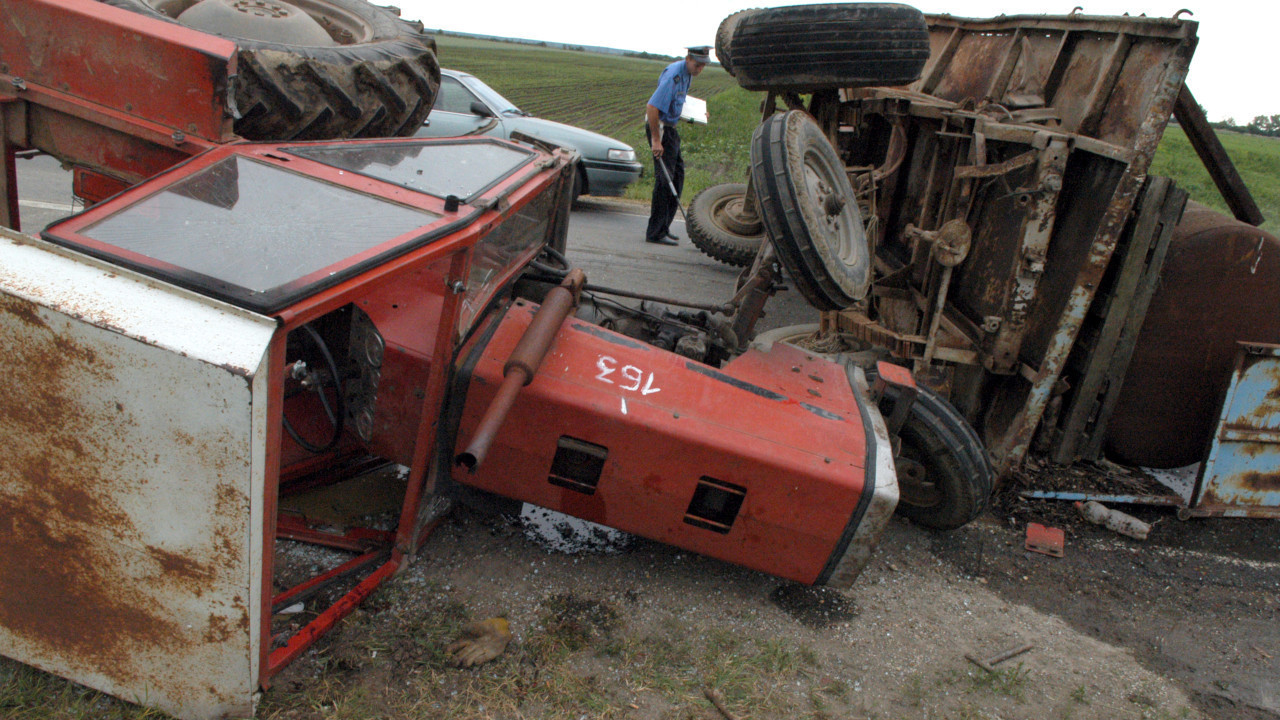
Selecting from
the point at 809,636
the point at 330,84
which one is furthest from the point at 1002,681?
the point at 330,84

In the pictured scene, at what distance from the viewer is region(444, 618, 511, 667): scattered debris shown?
7.39ft

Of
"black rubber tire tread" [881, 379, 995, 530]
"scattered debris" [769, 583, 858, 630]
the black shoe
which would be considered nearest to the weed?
"scattered debris" [769, 583, 858, 630]

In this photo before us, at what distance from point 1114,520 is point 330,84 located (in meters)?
3.51

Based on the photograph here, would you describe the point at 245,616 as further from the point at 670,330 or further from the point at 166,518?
the point at 670,330

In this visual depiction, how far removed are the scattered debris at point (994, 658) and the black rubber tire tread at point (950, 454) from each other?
60cm

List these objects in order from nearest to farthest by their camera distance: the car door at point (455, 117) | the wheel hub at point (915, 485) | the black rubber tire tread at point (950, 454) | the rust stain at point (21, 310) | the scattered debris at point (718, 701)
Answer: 1. the rust stain at point (21, 310)
2. the scattered debris at point (718, 701)
3. the black rubber tire tread at point (950, 454)
4. the wheel hub at point (915, 485)
5. the car door at point (455, 117)

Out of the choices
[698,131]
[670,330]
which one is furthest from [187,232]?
[698,131]

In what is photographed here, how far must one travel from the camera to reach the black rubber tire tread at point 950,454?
9.99ft

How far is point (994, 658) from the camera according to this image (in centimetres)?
259

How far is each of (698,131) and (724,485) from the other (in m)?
14.4

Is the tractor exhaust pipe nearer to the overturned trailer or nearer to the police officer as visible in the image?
the overturned trailer

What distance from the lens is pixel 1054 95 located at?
4.11m

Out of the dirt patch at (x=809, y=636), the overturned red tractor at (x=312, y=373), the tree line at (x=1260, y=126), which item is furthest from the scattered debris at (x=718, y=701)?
the tree line at (x=1260, y=126)

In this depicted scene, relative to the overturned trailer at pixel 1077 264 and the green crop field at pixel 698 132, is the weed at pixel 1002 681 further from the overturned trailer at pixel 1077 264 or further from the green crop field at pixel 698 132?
the green crop field at pixel 698 132
